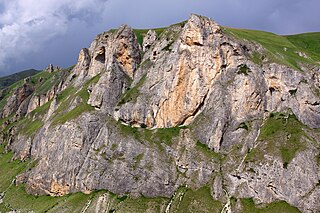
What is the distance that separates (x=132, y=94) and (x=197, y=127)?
2538 centimetres

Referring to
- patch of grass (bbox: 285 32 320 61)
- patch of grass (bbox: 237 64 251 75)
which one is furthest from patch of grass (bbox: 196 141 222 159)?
patch of grass (bbox: 285 32 320 61)

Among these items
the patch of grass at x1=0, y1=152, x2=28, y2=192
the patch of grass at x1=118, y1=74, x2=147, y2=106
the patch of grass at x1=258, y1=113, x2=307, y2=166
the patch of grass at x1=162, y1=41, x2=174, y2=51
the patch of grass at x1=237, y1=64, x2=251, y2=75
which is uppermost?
→ the patch of grass at x1=162, y1=41, x2=174, y2=51

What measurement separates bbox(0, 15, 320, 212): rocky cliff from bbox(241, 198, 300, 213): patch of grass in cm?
117

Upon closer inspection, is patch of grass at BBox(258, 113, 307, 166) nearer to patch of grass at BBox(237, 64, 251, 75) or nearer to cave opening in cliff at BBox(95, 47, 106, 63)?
patch of grass at BBox(237, 64, 251, 75)

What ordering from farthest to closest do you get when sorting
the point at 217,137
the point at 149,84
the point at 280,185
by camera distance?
1. the point at 149,84
2. the point at 217,137
3. the point at 280,185

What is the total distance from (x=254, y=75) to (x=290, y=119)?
54.3ft

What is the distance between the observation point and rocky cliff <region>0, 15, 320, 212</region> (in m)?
80.4

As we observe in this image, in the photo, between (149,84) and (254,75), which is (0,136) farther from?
(254,75)

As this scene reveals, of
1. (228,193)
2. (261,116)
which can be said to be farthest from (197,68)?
(228,193)

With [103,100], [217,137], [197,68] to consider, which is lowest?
[217,137]

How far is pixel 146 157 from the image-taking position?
306 ft

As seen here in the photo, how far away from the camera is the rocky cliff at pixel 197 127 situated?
80438 mm

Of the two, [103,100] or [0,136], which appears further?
[0,136]

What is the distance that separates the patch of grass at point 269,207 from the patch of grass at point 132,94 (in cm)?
4724
